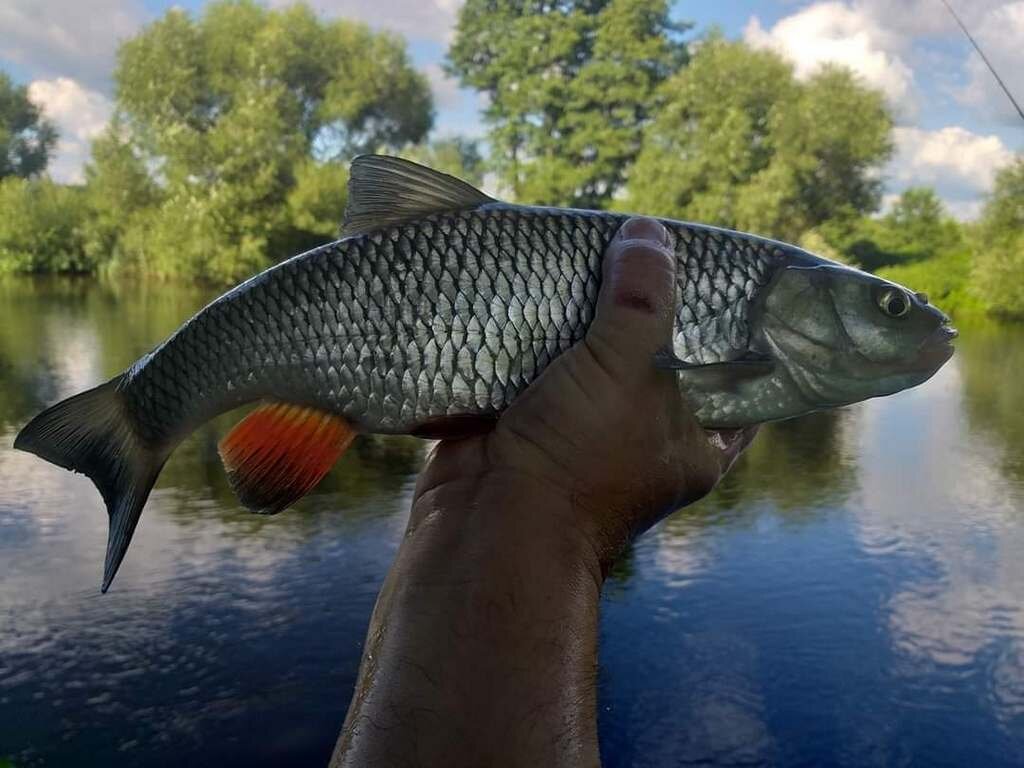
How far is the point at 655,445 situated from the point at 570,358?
235mm

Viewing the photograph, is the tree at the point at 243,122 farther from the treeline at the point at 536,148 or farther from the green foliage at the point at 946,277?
the green foliage at the point at 946,277

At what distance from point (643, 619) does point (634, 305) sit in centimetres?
1299

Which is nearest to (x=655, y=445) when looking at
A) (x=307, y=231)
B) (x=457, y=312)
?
(x=457, y=312)

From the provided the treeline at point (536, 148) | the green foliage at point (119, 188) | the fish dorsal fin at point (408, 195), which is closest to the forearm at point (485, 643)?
the fish dorsal fin at point (408, 195)

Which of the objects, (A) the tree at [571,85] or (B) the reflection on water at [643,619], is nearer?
(B) the reflection on water at [643,619]

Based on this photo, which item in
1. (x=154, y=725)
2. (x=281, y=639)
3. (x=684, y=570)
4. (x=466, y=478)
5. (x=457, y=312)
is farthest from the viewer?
(x=684, y=570)

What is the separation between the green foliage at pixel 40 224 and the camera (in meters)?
41.7

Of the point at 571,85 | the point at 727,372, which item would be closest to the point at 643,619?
the point at 727,372

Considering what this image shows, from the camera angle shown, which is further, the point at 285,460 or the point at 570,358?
the point at 285,460

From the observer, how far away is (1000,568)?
15.9 meters

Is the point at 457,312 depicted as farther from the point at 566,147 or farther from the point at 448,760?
the point at 566,147

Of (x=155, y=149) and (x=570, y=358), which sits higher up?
(x=155, y=149)

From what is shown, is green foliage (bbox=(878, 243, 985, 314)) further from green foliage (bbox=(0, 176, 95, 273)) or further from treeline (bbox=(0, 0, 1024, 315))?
green foliage (bbox=(0, 176, 95, 273))

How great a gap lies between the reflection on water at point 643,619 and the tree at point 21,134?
106ft
